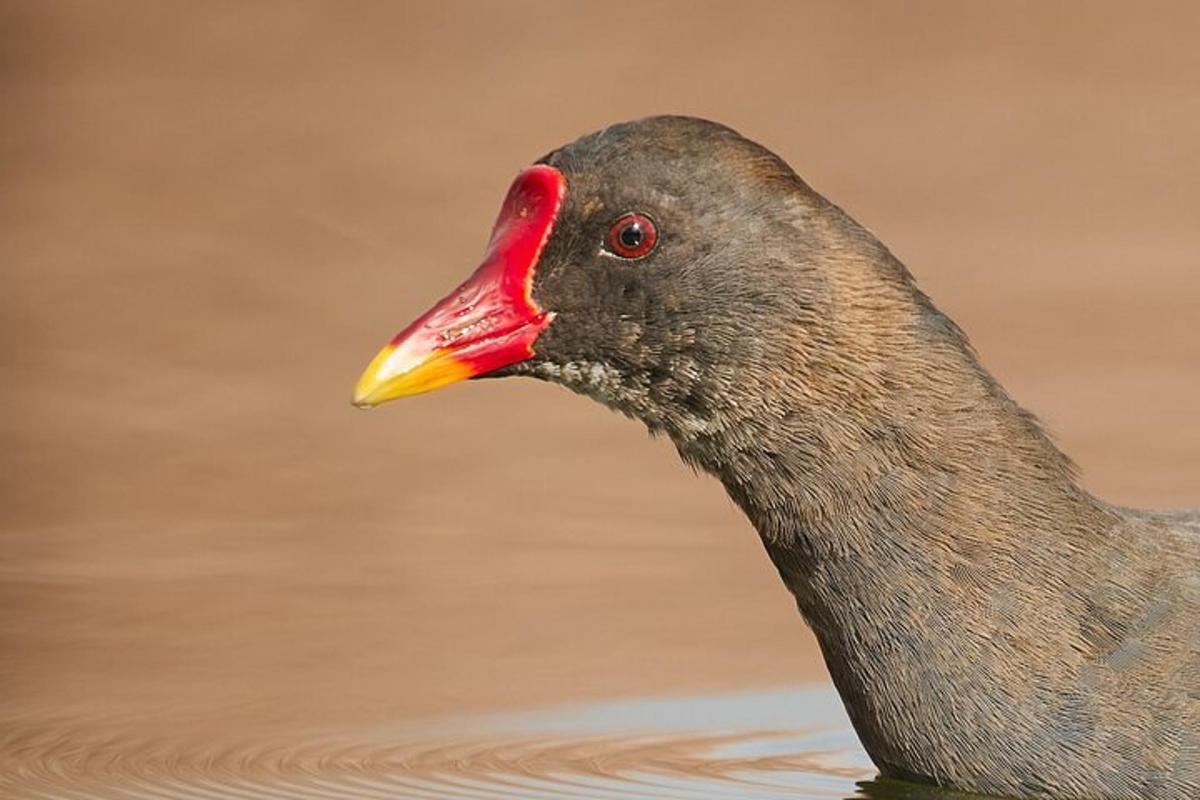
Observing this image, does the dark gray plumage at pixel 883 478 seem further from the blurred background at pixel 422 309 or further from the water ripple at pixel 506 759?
the blurred background at pixel 422 309

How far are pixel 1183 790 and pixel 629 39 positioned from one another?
7076 millimetres

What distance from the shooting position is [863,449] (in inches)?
197

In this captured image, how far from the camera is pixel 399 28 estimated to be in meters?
11.9

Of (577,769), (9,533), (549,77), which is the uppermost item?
(549,77)

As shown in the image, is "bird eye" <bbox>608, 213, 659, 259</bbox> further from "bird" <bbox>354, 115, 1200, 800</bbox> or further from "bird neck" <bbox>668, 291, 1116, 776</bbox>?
"bird neck" <bbox>668, 291, 1116, 776</bbox>

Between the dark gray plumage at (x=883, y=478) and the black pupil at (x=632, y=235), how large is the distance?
0.10 feet

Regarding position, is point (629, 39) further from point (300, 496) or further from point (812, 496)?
point (812, 496)

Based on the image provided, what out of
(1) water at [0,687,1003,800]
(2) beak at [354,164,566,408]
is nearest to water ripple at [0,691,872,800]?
(1) water at [0,687,1003,800]

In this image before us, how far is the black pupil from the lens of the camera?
5.12 meters

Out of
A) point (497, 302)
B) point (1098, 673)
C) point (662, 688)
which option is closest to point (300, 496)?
point (662, 688)

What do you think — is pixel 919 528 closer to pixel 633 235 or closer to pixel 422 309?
pixel 633 235

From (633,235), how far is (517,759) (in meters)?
1.24

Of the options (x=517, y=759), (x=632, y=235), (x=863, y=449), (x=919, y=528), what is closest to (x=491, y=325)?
(x=632, y=235)

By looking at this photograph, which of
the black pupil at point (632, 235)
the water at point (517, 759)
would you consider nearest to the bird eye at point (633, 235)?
the black pupil at point (632, 235)
